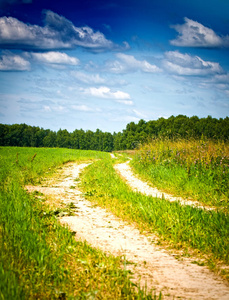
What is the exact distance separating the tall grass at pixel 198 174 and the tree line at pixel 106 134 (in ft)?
173

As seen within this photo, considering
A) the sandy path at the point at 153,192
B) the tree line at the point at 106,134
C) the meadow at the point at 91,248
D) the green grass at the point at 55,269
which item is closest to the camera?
the green grass at the point at 55,269

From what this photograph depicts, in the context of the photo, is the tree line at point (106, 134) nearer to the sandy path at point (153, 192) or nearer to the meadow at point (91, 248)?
the sandy path at point (153, 192)

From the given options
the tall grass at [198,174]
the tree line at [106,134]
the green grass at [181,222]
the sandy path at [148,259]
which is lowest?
the sandy path at [148,259]

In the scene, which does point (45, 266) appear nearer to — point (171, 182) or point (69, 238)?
point (69, 238)

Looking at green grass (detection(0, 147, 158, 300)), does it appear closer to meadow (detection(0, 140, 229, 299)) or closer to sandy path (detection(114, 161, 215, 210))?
meadow (detection(0, 140, 229, 299))


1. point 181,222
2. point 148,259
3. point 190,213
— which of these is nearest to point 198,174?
point 190,213

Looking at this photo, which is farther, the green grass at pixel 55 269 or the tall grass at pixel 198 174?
the tall grass at pixel 198 174

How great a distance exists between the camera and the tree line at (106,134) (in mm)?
71525

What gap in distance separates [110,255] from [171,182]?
7.02 meters

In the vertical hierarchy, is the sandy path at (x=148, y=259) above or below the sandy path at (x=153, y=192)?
below

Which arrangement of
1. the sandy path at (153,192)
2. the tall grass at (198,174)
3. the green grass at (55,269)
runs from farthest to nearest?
the tall grass at (198,174) < the sandy path at (153,192) < the green grass at (55,269)

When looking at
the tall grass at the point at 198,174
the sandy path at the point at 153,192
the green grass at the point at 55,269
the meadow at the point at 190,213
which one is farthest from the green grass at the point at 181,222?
the tall grass at the point at 198,174

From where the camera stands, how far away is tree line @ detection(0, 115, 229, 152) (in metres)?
71.5

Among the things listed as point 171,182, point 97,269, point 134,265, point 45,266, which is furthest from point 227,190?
point 45,266
